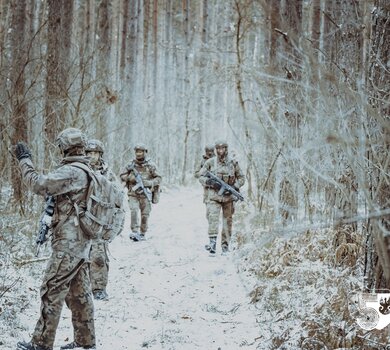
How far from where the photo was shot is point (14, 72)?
30.5 feet

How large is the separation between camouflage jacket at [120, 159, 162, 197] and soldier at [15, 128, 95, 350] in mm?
5248

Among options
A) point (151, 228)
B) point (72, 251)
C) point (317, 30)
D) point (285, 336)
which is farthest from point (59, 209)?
point (317, 30)

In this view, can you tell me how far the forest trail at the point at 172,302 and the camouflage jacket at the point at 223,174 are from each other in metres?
0.88

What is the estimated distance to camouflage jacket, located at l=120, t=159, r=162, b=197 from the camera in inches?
384

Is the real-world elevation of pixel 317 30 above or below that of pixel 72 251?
above

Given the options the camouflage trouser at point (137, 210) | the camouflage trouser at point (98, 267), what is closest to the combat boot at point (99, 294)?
the camouflage trouser at point (98, 267)

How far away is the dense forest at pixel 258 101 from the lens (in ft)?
8.07

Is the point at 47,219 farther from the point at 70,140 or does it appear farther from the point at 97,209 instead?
the point at 70,140

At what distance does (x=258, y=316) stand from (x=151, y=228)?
5774mm

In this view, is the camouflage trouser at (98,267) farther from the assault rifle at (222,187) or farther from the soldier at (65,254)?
the assault rifle at (222,187)

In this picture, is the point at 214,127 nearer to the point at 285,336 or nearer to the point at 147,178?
the point at 147,178

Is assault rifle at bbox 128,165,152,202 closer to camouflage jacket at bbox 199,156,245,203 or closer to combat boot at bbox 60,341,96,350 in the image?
camouflage jacket at bbox 199,156,245,203

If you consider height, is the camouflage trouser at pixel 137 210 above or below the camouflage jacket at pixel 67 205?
below

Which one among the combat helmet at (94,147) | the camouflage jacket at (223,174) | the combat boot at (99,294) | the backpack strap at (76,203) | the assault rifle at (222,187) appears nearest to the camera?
the backpack strap at (76,203)
